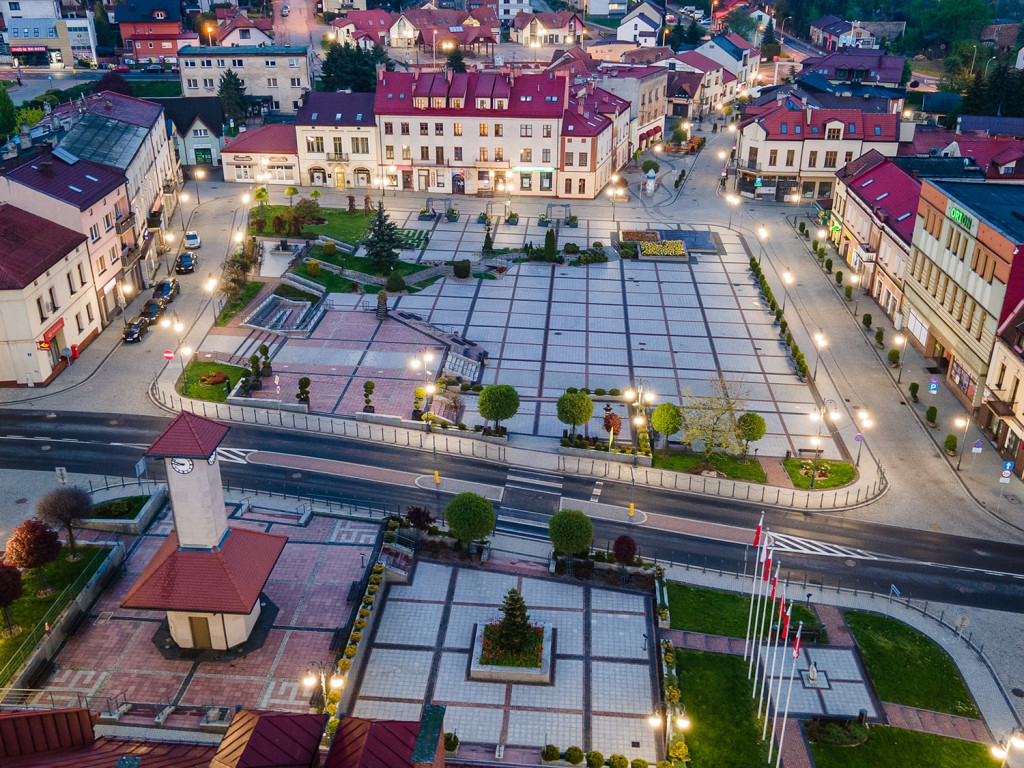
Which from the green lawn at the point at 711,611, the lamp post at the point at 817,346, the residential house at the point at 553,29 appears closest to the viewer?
the green lawn at the point at 711,611

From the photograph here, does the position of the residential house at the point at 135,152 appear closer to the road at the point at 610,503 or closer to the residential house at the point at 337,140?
the residential house at the point at 337,140

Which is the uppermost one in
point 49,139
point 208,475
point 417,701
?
point 49,139

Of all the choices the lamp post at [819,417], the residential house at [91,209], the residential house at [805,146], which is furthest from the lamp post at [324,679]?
the residential house at [805,146]

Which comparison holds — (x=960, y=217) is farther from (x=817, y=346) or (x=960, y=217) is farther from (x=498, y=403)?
(x=498, y=403)

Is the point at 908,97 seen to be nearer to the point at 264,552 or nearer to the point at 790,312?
the point at 790,312

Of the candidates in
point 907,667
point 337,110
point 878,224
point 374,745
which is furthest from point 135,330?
point 878,224

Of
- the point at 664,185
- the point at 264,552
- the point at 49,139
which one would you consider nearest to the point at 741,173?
the point at 664,185
